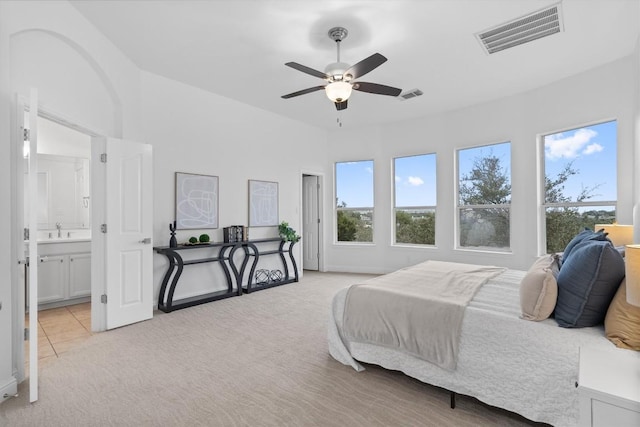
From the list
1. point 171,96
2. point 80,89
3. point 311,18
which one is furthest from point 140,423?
point 171,96

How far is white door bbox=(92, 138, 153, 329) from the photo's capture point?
3.41 m

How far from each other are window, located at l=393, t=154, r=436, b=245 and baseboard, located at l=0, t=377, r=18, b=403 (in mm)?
5573

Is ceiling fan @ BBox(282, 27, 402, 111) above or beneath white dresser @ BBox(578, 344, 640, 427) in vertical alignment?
above

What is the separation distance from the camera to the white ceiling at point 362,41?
9.23ft

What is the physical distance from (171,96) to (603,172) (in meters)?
5.81

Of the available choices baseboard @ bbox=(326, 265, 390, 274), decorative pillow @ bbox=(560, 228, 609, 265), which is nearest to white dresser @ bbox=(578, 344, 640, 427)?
decorative pillow @ bbox=(560, 228, 609, 265)

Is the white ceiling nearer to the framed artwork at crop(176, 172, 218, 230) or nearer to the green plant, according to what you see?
the framed artwork at crop(176, 172, 218, 230)

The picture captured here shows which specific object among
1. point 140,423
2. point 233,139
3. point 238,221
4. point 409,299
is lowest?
point 140,423

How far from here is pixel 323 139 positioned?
267 inches

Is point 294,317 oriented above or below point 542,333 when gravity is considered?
A: below

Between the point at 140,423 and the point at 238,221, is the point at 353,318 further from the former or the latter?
the point at 238,221

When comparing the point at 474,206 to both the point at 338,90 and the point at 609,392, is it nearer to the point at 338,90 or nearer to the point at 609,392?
the point at 338,90

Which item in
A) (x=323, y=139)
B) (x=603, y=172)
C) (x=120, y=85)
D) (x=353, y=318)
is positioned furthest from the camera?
(x=323, y=139)

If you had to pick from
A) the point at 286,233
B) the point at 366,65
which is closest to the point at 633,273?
the point at 366,65
